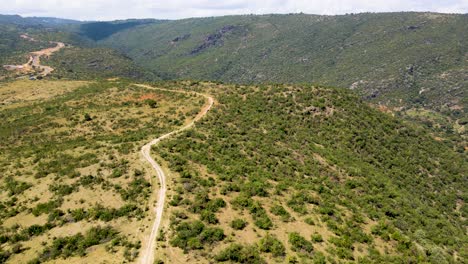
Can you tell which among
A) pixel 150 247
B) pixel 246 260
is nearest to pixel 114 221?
pixel 150 247

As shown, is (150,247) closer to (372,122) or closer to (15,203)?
(15,203)

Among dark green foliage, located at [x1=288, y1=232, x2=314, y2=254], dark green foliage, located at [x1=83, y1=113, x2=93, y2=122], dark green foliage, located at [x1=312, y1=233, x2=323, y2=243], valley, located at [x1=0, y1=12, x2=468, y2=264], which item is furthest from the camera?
dark green foliage, located at [x1=83, y1=113, x2=93, y2=122]

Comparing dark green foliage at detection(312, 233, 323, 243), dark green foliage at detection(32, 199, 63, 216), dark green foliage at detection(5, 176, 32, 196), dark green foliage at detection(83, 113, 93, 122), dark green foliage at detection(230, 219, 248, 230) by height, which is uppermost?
dark green foliage at detection(83, 113, 93, 122)

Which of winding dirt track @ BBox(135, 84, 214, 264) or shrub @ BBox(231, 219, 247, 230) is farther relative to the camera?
shrub @ BBox(231, 219, 247, 230)

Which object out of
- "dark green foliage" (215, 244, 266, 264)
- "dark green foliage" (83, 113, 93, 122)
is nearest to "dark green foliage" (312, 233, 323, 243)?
"dark green foliage" (215, 244, 266, 264)

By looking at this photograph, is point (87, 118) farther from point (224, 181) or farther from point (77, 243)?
point (77, 243)

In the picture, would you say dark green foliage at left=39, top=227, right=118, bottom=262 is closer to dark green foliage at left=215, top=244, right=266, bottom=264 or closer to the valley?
the valley
